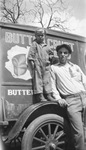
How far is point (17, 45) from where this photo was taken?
3.80 meters

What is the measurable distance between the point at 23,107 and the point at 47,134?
598 millimetres

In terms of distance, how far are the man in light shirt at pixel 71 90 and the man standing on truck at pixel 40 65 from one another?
A: 0.13m

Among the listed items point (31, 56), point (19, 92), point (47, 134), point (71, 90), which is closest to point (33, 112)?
point (19, 92)

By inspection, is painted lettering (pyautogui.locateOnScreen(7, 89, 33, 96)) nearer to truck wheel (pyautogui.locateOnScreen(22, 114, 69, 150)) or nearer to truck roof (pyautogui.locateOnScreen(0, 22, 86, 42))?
truck wheel (pyautogui.locateOnScreen(22, 114, 69, 150))

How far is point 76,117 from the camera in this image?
3.40 m

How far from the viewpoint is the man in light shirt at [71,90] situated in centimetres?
Answer: 339

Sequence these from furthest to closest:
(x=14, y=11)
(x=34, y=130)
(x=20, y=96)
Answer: (x=14, y=11), (x=20, y=96), (x=34, y=130)

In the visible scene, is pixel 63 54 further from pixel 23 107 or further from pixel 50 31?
pixel 23 107

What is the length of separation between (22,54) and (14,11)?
11627 millimetres

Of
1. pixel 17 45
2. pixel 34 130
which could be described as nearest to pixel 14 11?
pixel 17 45

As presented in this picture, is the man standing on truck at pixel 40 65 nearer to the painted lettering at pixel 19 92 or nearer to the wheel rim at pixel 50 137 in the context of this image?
the painted lettering at pixel 19 92

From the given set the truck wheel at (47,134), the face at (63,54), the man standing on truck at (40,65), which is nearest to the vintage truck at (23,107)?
the truck wheel at (47,134)

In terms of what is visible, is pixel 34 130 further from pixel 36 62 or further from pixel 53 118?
pixel 36 62

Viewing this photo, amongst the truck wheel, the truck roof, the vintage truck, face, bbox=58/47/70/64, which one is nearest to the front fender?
the vintage truck
